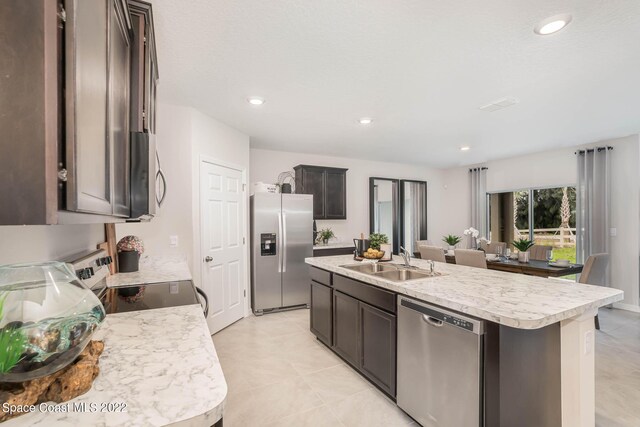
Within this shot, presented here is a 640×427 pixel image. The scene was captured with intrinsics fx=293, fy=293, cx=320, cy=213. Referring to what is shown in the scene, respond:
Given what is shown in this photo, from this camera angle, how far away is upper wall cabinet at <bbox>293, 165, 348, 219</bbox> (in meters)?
5.06

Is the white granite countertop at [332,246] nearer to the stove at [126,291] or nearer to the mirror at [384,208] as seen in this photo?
the mirror at [384,208]

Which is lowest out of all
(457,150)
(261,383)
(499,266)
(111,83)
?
(261,383)

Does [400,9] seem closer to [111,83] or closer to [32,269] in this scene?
[111,83]

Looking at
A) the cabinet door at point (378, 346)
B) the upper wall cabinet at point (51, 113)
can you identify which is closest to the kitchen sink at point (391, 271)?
the cabinet door at point (378, 346)

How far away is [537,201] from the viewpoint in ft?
18.3

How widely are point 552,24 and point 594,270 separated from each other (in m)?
3.12

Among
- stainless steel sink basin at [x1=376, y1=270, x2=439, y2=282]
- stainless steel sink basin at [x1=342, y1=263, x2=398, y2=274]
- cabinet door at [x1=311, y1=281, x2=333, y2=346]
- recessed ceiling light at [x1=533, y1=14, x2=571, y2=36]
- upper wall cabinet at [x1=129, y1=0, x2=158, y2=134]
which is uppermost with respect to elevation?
recessed ceiling light at [x1=533, y1=14, x2=571, y2=36]

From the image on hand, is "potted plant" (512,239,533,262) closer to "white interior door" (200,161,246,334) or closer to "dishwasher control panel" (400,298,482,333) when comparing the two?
"dishwasher control panel" (400,298,482,333)

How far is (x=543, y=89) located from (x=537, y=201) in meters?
3.71

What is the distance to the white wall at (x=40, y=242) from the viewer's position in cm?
92

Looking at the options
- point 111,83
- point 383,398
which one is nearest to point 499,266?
point 383,398

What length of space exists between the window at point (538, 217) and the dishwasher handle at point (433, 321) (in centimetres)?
485

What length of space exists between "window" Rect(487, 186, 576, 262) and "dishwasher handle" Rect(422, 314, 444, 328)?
4.85m

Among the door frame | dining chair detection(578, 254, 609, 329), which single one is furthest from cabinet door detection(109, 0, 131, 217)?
dining chair detection(578, 254, 609, 329)
